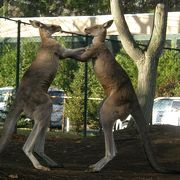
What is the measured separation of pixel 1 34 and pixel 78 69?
32.3ft

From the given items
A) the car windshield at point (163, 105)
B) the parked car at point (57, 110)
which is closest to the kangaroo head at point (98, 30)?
the car windshield at point (163, 105)

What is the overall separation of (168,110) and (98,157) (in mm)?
8657

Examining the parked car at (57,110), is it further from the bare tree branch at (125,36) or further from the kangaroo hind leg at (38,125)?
the kangaroo hind leg at (38,125)

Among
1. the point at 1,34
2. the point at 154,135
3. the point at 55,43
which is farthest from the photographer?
the point at 1,34

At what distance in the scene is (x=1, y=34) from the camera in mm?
30906

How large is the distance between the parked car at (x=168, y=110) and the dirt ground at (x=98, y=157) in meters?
5.13

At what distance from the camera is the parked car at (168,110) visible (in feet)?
68.5

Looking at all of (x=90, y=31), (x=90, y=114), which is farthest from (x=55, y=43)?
(x=90, y=114)

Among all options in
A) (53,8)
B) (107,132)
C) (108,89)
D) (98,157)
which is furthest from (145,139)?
(53,8)

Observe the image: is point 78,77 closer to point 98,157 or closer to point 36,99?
point 98,157

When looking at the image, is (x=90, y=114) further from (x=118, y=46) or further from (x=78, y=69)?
(x=118, y=46)

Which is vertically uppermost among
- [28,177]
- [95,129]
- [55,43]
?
[55,43]

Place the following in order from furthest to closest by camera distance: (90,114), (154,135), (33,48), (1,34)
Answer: (1,34)
(33,48)
(90,114)
(154,135)

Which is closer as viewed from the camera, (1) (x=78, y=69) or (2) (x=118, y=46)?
(1) (x=78, y=69)
